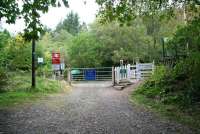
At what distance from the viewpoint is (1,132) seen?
30.6 feet

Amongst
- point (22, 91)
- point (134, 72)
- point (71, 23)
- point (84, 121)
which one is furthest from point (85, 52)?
point (71, 23)

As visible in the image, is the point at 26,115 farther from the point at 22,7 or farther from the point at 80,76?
the point at 80,76

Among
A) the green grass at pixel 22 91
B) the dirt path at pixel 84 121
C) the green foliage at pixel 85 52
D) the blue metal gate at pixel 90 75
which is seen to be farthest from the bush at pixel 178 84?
the green foliage at pixel 85 52

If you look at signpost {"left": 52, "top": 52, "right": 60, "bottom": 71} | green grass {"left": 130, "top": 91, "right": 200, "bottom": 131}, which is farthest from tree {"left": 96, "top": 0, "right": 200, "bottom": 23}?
signpost {"left": 52, "top": 52, "right": 60, "bottom": 71}

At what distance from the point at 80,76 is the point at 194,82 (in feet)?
88.5

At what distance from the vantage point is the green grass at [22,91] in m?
17.0

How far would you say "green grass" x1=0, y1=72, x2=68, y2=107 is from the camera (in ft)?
55.7

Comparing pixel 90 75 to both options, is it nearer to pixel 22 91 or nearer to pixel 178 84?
pixel 22 91

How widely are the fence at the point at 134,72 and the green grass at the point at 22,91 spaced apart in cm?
603

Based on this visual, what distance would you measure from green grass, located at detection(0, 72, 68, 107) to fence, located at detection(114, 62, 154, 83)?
603 centimetres

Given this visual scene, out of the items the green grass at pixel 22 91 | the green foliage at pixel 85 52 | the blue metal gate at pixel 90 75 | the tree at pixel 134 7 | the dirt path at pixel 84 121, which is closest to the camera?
the dirt path at pixel 84 121

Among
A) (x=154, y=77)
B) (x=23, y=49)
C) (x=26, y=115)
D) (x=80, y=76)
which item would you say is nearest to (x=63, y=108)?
(x=26, y=115)

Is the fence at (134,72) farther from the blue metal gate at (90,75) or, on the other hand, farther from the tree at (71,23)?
the tree at (71,23)

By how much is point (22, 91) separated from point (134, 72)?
10.6 m
